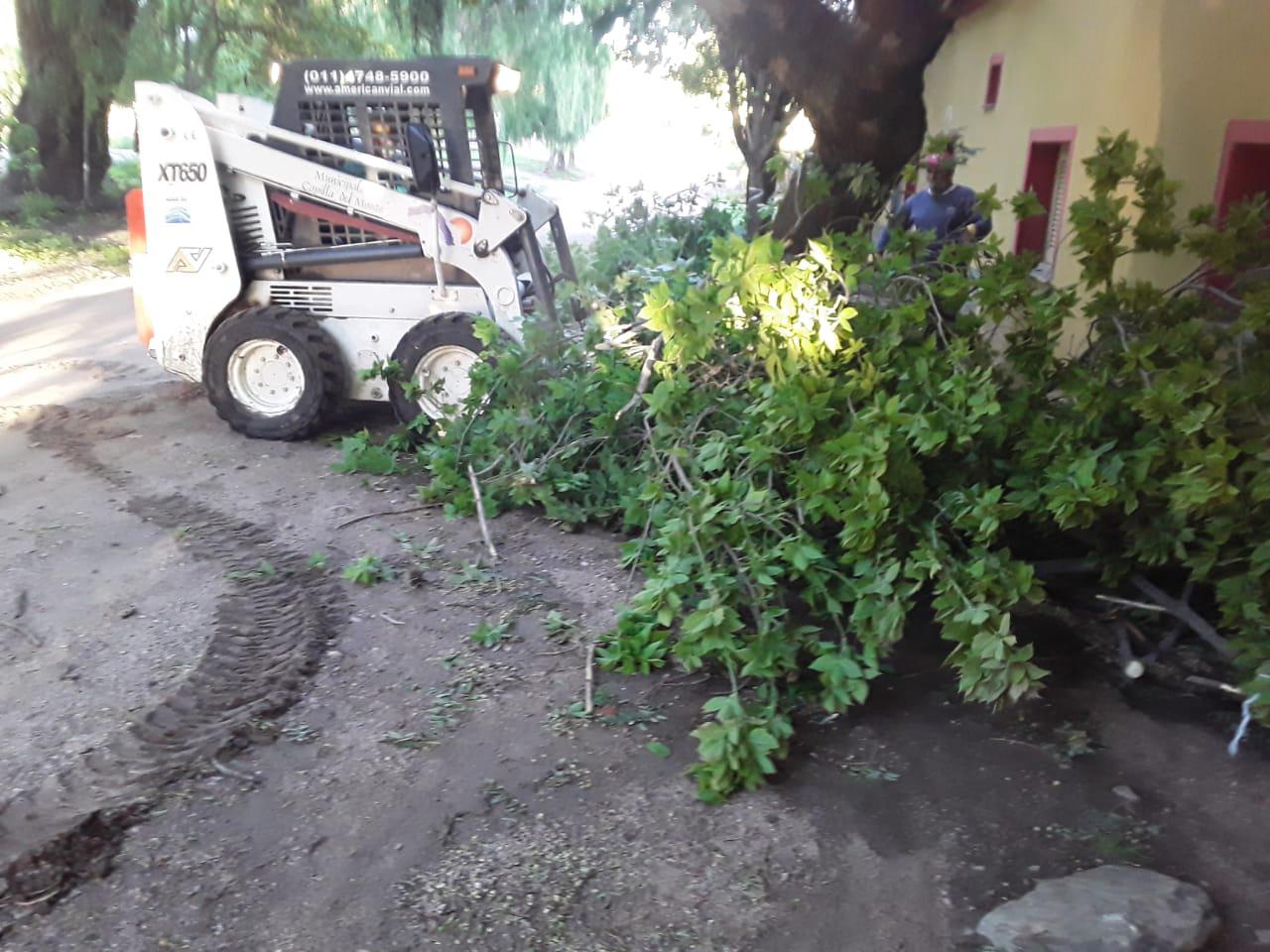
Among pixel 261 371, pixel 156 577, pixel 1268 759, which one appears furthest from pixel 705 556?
pixel 261 371

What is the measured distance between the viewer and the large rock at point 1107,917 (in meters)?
2.90

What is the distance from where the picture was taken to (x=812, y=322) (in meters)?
4.33

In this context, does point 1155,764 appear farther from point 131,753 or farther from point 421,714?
point 131,753

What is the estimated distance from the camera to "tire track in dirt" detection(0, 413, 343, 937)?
3318 mm

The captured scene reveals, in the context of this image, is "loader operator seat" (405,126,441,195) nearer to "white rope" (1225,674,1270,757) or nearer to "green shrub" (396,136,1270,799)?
"green shrub" (396,136,1270,799)

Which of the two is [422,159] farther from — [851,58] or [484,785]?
[484,785]

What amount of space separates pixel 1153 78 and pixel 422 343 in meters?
4.88

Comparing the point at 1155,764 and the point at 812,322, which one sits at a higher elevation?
the point at 812,322

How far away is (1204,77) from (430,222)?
487 centimetres

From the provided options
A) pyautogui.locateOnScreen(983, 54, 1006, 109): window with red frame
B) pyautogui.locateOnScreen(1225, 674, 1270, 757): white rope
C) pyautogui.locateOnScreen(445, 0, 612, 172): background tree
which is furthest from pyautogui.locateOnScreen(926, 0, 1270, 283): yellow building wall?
pyautogui.locateOnScreen(445, 0, 612, 172): background tree

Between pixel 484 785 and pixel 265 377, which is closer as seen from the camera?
pixel 484 785

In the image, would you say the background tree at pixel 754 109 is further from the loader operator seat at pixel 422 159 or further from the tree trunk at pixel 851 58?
the tree trunk at pixel 851 58

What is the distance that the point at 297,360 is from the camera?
7355 millimetres

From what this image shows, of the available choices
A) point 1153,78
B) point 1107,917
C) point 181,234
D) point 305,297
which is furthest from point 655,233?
A: point 1107,917
